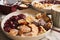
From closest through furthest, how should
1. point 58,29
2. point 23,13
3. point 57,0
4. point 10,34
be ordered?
point 10,34, point 58,29, point 23,13, point 57,0

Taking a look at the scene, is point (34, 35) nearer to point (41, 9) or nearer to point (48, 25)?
point (48, 25)

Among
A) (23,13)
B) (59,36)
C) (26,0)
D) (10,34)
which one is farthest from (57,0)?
(10,34)

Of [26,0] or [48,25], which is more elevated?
[26,0]

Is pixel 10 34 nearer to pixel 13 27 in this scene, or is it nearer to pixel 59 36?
pixel 13 27

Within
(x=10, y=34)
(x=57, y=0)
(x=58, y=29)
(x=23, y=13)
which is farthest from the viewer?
(x=57, y=0)

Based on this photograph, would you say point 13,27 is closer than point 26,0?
Yes

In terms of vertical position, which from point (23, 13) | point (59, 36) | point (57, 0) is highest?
point (57, 0)

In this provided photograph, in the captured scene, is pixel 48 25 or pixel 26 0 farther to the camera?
pixel 26 0

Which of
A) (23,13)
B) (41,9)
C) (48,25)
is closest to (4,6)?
(23,13)

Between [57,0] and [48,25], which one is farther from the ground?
[57,0]
